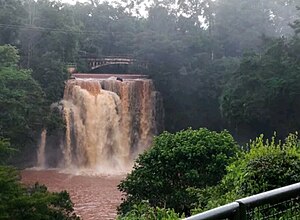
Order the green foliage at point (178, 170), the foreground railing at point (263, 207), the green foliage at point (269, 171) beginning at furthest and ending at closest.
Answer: the green foliage at point (178, 170) < the green foliage at point (269, 171) < the foreground railing at point (263, 207)

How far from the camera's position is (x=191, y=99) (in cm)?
2475

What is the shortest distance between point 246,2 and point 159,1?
582 cm

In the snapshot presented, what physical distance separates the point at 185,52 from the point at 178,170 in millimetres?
15401

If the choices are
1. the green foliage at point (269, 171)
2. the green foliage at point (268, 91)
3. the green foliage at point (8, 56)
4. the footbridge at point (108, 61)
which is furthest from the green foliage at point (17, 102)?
the green foliage at point (269, 171)

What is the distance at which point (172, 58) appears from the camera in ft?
80.8

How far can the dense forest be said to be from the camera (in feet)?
63.8

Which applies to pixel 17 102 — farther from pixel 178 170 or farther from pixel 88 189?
pixel 178 170

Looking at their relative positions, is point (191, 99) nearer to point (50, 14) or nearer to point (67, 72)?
point (67, 72)

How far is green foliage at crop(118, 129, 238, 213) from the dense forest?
8.45 metres

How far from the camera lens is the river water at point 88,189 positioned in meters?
13.1

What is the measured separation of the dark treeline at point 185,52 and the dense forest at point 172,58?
0.17 ft

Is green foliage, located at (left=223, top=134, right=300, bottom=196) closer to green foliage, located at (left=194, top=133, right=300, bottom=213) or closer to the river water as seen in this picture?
green foliage, located at (left=194, top=133, right=300, bottom=213)

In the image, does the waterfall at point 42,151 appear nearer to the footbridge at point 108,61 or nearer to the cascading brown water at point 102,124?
the cascading brown water at point 102,124

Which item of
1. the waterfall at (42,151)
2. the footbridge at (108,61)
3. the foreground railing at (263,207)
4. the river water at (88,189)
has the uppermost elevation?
the footbridge at (108,61)
